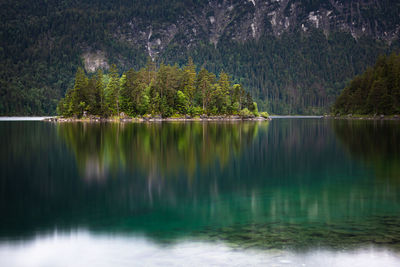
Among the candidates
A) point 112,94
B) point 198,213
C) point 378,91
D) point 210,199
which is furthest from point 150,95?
point 198,213

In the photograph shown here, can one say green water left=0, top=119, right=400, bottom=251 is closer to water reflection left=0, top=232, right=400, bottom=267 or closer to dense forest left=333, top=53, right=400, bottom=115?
water reflection left=0, top=232, right=400, bottom=267

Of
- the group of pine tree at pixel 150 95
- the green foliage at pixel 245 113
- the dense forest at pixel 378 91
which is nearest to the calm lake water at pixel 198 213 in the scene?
the group of pine tree at pixel 150 95

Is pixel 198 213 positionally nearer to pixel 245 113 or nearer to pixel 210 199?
pixel 210 199

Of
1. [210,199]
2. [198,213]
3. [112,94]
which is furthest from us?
[112,94]

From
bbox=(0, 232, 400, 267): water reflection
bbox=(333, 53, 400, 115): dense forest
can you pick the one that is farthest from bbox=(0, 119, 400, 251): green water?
bbox=(333, 53, 400, 115): dense forest

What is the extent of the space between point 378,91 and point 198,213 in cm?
13857

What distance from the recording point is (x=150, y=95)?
13625 cm

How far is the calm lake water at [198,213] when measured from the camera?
11531mm

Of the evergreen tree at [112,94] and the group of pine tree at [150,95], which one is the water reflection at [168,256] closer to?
the group of pine tree at [150,95]

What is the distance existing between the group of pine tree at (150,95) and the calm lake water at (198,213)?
10663 cm

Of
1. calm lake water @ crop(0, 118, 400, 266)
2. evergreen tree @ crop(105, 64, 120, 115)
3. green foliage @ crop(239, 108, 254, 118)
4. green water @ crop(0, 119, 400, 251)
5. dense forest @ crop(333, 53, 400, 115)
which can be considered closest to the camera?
calm lake water @ crop(0, 118, 400, 266)

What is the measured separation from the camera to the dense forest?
5349 inches

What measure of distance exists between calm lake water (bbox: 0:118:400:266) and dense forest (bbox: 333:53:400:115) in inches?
4650

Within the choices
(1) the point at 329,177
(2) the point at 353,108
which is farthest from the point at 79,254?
(2) the point at 353,108
